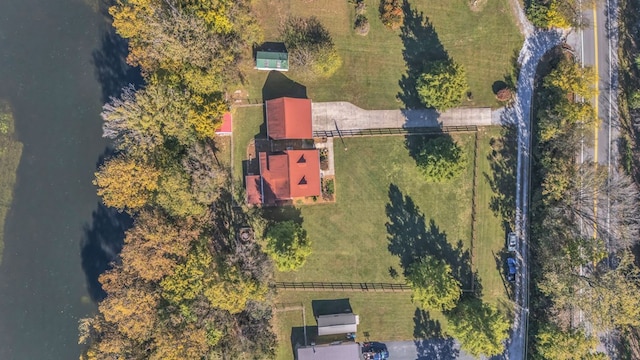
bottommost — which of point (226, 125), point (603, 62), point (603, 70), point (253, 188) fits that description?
point (253, 188)

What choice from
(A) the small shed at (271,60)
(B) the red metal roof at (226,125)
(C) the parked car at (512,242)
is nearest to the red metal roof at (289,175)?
(B) the red metal roof at (226,125)

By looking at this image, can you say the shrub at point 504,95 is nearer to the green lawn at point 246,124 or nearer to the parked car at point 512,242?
the parked car at point 512,242

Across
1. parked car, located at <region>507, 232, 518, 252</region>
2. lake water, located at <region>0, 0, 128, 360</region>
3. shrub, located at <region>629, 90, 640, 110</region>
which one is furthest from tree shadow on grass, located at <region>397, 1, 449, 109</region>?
lake water, located at <region>0, 0, 128, 360</region>

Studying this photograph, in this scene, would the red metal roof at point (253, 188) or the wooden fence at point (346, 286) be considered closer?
the red metal roof at point (253, 188)

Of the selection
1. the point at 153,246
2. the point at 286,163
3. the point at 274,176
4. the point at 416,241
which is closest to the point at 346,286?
the point at 416,241

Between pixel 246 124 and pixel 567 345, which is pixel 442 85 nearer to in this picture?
pixel 246 124

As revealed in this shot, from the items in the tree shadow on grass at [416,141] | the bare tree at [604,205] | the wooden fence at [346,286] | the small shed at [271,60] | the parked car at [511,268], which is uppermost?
the small shed at [271,60]

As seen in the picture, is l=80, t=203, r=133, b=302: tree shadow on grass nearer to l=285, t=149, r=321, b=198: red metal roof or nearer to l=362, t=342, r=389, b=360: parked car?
l=285, t=149, r=321, b=198: red metal roof
